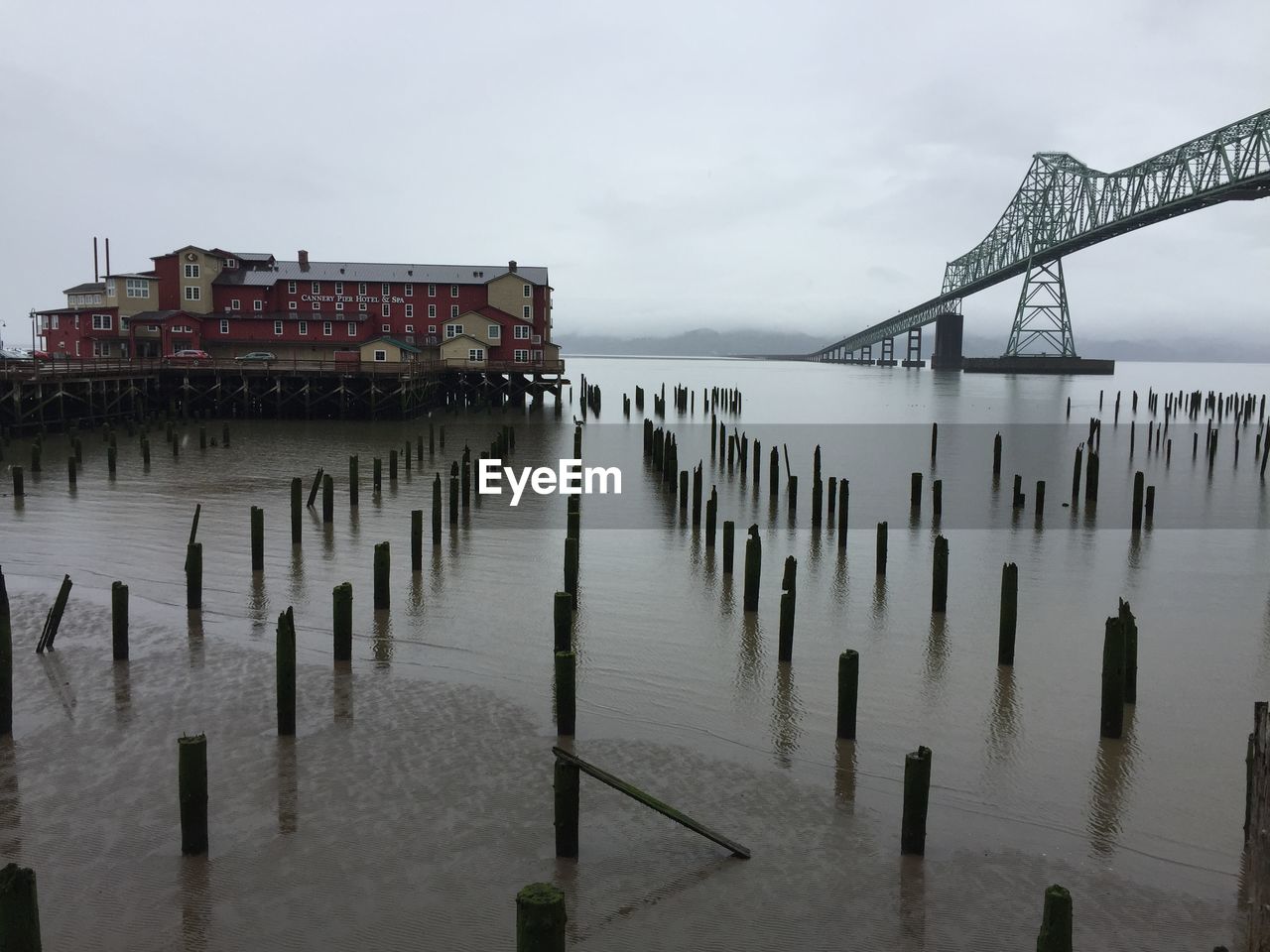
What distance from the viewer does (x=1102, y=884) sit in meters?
8.59

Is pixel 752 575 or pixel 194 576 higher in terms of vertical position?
pixel 194 576

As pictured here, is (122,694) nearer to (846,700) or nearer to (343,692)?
(343,692)

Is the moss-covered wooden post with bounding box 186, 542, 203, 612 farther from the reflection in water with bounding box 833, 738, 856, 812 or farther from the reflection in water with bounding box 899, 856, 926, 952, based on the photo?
the reflection in water with bounding box 899, 856, 926, 952

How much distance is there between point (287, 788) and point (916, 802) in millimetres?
5983

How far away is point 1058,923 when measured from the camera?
21.2 ft

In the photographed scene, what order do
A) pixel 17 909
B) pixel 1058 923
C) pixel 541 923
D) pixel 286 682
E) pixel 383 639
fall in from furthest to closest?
pixel 383 639
pixel 286 682
pixel 1058 923
pixel 17 909
pixel 541 923

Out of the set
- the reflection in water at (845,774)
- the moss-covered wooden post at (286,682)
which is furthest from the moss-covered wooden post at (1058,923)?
the moss-covered wooden post at (286,682)

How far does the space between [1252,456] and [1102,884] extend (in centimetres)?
4514

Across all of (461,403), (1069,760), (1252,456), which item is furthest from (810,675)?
(461,403)

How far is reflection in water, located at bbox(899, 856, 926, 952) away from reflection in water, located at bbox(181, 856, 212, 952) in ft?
17.5

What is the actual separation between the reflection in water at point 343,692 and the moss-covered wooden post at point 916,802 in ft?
20.7

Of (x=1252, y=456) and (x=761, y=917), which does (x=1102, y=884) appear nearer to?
(x=761, y=917)

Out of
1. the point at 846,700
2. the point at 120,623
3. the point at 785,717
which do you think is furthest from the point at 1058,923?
the point at 120,623

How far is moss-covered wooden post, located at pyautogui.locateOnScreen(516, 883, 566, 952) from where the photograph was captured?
5.68 meters
